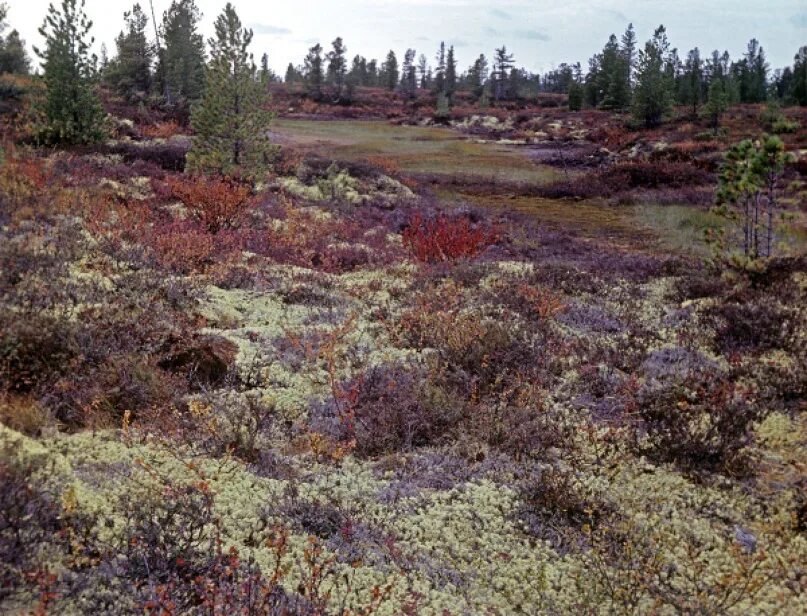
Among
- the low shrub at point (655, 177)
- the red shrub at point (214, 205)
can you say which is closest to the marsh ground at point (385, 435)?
the red shrub at point (214, 205)

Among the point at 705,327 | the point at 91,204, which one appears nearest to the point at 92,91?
the point at 91,204

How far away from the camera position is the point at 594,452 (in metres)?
5.76

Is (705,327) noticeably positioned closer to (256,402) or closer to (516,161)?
(256,402)

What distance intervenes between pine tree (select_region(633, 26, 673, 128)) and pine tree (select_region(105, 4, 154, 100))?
40104 millimetres

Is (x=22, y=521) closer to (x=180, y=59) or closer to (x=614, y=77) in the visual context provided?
(x=180, y=59)

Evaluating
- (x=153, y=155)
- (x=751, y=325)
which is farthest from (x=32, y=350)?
(x=153, y=155)

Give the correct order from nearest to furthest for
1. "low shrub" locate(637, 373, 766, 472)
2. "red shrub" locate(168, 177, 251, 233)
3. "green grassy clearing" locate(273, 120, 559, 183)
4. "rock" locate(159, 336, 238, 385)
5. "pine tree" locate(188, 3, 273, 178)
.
Answer: "low shrub" locate(637, 373, 766, 472), "rock" locate(159, 336, 238, 385), "red shrub" locate(168, 177, 251, 233), "pine tree" locate(188, 3, 273, 178), "green grassy clearing" locate(273, 120, 559, 183)

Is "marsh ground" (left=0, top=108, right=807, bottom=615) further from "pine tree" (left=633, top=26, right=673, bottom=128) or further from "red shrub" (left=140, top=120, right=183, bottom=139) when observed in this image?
"pine tree" (left=633, top=26, right=673, bottom=128)

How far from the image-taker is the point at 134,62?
49.9m

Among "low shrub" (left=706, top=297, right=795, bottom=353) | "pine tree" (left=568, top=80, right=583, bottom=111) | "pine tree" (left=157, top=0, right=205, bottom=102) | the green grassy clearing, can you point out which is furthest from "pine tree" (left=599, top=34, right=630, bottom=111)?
"low shrub" (left=706, top=297, right=795, bottom=353)

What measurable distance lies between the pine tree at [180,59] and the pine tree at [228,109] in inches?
1259

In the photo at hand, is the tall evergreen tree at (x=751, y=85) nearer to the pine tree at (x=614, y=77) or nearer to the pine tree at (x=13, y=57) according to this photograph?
the pine tree at (x=614, y=77)

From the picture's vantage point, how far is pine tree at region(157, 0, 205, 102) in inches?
2005

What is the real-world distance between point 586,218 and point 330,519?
865 inches
